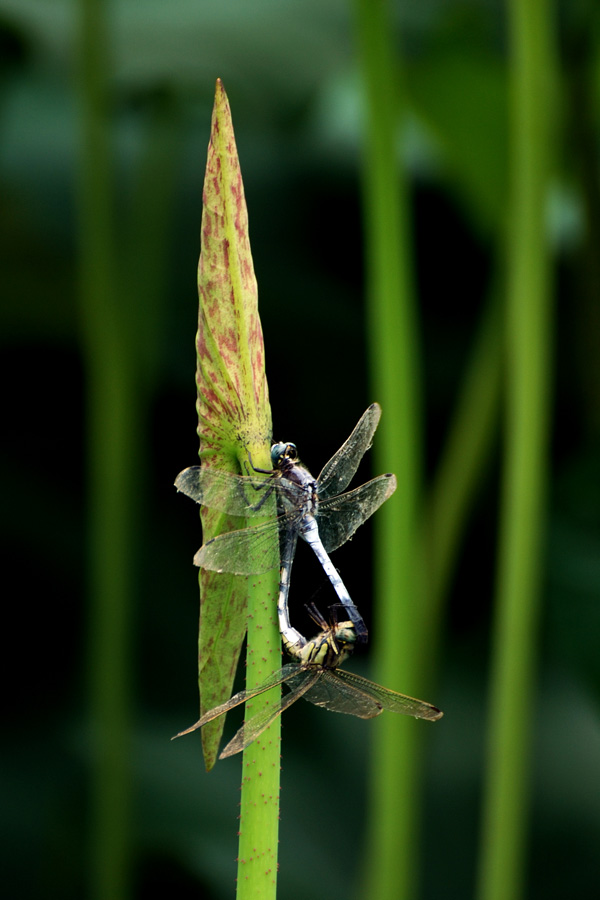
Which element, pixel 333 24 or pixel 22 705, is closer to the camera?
pixel 22 705

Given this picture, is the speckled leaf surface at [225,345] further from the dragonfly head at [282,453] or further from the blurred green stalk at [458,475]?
the blurred green stalk at [458,475]

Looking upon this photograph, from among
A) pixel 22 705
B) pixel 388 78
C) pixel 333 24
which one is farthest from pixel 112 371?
pixel 333 24

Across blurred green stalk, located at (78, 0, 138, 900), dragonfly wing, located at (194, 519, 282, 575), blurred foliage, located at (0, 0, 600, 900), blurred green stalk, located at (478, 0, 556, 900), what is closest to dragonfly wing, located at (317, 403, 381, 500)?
dragonfly wing, located at (194, 519, 282, 575)

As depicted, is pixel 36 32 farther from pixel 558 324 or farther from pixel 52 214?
pixel 558 324

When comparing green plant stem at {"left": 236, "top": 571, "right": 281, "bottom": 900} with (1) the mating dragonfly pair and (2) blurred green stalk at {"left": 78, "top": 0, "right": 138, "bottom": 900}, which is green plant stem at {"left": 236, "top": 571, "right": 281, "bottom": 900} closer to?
(1) the mating dragonfly pair

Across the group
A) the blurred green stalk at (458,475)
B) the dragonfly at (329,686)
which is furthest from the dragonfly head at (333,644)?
the blurred green stalk at (458,475)

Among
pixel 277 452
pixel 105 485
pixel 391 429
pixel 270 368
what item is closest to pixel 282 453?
pixel 277 452
